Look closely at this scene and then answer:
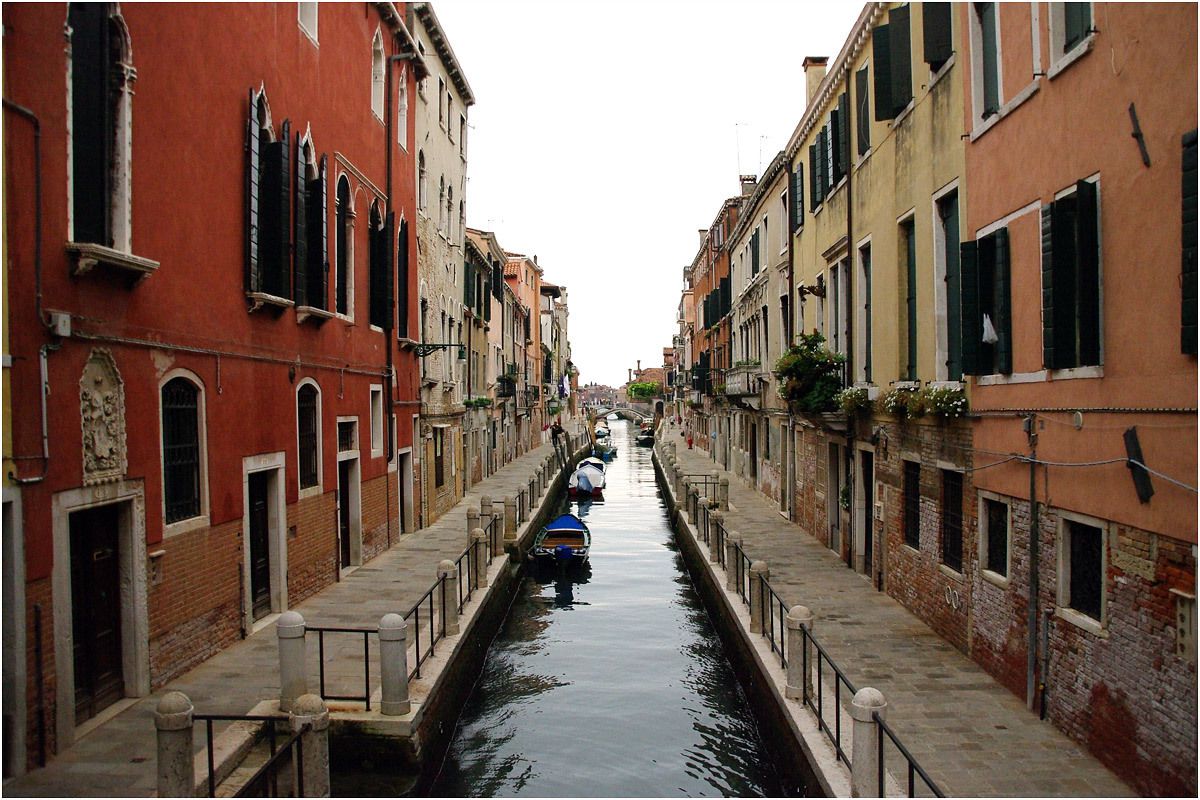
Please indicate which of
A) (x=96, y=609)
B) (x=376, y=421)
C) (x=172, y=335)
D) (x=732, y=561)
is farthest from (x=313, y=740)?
(x=376, y=421)

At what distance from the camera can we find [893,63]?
11.5m

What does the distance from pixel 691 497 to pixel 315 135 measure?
41.7 feet

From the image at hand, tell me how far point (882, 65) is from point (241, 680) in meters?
10.4

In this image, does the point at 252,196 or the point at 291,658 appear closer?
the point at 291,658

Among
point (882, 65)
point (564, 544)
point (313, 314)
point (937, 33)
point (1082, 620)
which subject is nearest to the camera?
point (1082, 620)

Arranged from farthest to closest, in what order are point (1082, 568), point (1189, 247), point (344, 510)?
point (344, 510) < point (1082, 568) < point (1189, 247)

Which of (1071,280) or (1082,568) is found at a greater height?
(1071,280)

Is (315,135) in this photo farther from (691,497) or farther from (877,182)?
(691,497)

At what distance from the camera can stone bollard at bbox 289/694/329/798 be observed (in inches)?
246

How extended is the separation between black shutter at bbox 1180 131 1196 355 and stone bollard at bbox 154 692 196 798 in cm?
636

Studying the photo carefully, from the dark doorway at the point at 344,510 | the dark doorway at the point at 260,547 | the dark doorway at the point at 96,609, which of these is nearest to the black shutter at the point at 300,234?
the dark doorway at the point at 260,547

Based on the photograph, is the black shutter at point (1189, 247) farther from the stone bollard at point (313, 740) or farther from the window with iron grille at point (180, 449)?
the window with iron grille at point (180, 449)

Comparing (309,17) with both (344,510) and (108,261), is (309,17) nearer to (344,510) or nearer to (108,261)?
(108,261)

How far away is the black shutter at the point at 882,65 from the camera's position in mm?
11823
